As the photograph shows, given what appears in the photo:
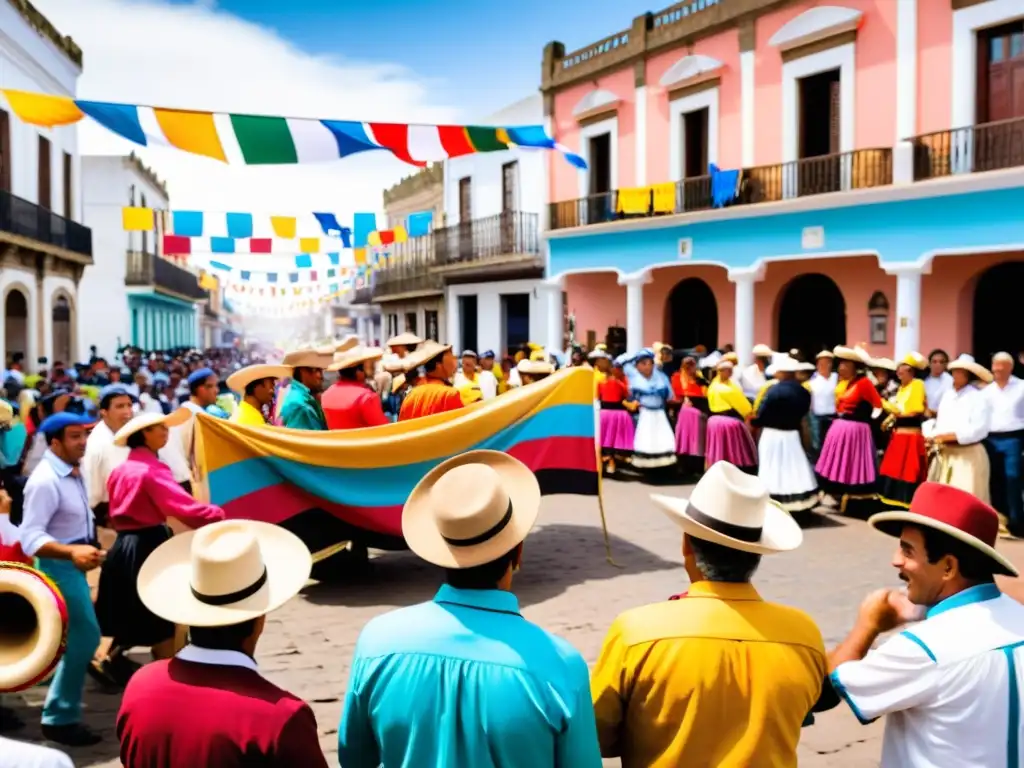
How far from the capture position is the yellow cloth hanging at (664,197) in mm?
18531

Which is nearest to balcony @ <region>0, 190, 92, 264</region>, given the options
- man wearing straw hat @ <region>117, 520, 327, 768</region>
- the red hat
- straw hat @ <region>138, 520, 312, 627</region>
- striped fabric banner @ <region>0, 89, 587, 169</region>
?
striped fabric banner @ <region>0, 89, 587, 169</region>

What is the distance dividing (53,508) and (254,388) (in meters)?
2.54

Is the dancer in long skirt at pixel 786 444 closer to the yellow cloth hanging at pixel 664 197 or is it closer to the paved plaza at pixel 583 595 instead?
the paved plaza at pixel 583 595

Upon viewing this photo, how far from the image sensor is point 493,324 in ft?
86.3

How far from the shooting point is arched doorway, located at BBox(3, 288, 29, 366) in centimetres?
2077

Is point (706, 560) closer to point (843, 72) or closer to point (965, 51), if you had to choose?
point (965, 51)

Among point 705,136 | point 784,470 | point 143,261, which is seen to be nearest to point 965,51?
point 705,136

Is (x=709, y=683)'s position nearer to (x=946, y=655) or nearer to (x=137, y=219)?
(x=946, y=655)

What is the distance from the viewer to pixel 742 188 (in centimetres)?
1705

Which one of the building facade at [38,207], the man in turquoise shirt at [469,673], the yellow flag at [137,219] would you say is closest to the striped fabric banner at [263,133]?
the man in turquoise shirt at [469,673]

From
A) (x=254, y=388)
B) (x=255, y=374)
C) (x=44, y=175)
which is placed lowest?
(x=254, y=388)

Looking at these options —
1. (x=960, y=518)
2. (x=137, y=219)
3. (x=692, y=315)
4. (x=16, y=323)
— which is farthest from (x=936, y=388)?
(x=16, y=323)

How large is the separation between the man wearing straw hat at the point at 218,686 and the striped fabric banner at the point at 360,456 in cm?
389

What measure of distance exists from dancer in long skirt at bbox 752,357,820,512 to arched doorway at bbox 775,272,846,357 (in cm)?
887
